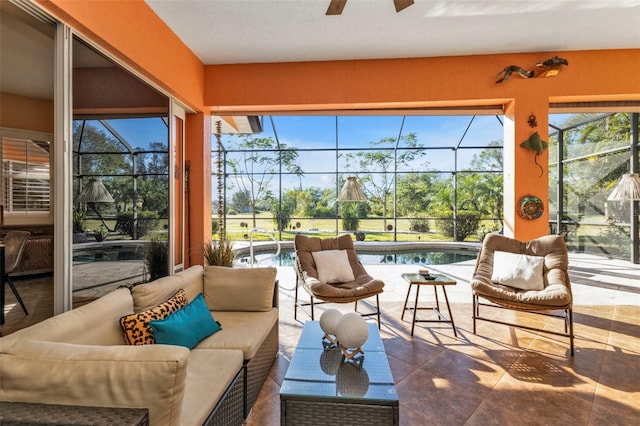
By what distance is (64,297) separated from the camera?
6.46 ft

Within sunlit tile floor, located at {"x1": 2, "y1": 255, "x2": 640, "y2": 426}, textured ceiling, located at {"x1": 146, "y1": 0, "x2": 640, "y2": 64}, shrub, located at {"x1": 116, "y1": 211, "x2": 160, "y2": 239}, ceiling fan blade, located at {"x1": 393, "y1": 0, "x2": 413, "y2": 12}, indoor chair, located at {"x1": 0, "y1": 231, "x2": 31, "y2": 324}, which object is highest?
textured ceiling, located at {"x1": 146, "y1": 0, "x2": 640, "y2": 64}

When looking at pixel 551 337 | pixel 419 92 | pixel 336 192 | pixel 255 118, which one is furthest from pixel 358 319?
pixel 336 192

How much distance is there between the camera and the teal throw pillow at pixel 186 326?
1726mm

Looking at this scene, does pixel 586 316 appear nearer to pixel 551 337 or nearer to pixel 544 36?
pixel 551 337

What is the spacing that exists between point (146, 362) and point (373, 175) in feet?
28.8

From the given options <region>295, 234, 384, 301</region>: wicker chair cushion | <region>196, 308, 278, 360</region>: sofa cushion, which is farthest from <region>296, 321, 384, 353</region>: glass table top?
<region>295, 234, 384, 301</region>: wicker chair cushion

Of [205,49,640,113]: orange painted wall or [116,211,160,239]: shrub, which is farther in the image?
[205,49,640,113]: orange painted wall

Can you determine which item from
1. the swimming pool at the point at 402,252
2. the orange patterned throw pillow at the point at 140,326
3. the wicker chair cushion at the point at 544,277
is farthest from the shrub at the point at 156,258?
the swimming pool at the point at 402,252

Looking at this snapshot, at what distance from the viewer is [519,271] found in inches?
127

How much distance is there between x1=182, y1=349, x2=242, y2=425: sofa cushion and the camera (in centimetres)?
129

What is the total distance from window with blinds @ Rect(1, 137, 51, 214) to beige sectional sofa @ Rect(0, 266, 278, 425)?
0.70 m

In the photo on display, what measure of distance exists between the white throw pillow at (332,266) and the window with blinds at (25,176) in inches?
96.5

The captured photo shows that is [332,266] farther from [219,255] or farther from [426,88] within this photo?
[426,88]

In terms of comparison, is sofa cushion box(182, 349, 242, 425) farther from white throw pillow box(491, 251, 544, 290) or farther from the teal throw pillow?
white throw pillow box(491, 251, 544, 290)
